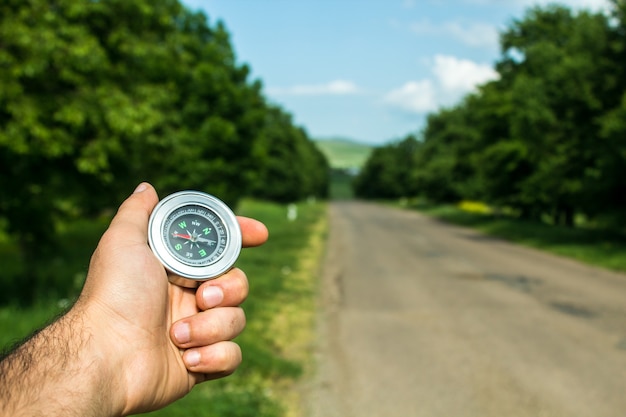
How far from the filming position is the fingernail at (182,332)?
199 cm

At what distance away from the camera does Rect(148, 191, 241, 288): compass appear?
1.97m

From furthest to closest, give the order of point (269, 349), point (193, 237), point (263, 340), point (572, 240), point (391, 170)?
point (391, 170) < point (572, 240) < point (263, 340) < point (269, 349) < point (193, 237)

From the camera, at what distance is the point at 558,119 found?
24578 mm

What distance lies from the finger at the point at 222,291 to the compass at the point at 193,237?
1.5 inches

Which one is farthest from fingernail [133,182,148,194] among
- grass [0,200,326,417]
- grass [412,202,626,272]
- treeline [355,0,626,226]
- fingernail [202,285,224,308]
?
treeline [355,0,626,226]

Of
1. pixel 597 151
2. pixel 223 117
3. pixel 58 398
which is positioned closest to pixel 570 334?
pixel 58 398

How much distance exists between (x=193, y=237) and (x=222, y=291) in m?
0.19

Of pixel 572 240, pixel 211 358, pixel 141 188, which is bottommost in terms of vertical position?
pixel 572 240

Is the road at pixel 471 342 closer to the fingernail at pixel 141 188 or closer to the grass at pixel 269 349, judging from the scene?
the grass at pixel 269 349

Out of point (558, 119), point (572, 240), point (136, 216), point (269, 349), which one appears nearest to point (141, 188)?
point (136, 216)

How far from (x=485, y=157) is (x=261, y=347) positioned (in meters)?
27.7

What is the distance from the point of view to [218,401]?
5625mm

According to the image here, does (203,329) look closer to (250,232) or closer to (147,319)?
(147,319)

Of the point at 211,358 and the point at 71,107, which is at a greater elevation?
the point at 71,107
